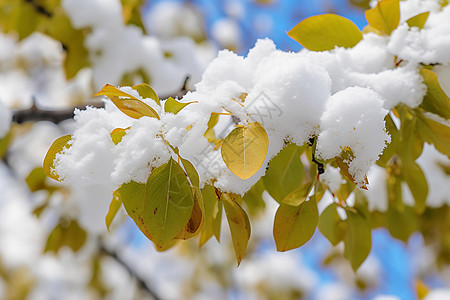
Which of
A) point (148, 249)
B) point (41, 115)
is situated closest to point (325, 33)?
point (41, 115)

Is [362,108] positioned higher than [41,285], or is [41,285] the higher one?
[362,108]

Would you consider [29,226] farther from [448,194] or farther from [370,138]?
[370,138]

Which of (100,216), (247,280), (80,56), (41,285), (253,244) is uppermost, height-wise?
(80,56)

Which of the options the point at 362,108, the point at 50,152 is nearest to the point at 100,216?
the point at 50,152

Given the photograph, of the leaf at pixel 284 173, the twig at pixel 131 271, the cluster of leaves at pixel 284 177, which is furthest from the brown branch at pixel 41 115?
the twig at pixel 131 271

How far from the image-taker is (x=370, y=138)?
15.2 inches

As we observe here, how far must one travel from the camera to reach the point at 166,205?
1.18ft

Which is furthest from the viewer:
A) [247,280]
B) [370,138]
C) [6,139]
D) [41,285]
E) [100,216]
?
[247,280]

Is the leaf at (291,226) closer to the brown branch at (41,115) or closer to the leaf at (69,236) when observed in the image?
the brown branch at (41,115)

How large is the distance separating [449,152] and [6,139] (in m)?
0.72

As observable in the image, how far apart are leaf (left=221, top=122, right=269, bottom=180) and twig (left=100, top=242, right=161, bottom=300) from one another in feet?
4.26

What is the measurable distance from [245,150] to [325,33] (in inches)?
9.4

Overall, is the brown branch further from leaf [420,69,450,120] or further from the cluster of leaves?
leaf [420,69,450,120]

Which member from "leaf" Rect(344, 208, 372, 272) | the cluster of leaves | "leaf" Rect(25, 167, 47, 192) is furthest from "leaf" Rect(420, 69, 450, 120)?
"leaf" Rect(25, 167, 47, 192)
